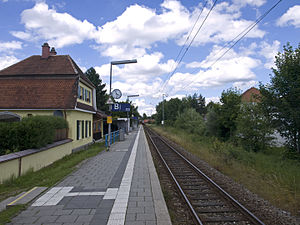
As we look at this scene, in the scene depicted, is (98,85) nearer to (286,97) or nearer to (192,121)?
(192,121)

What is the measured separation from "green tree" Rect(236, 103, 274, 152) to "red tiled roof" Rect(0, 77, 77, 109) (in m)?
12.5

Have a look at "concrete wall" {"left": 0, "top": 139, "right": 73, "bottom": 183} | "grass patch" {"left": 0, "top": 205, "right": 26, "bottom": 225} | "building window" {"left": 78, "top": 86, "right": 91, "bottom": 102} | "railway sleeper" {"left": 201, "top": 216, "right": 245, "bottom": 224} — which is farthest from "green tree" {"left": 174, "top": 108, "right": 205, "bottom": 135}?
"grass patch" {"left": 0, "top": 205, "right": 26, "bottom": 225}

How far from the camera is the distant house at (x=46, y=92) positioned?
1454cm

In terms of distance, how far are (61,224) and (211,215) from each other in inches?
124

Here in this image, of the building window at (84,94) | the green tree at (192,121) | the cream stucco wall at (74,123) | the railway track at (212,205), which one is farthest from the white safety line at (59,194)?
the green tree at (192,121)

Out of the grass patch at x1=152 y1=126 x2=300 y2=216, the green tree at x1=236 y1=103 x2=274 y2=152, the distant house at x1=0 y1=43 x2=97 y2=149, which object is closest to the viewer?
the grass patch at x1=152 y1=126 x2=300 y2=216

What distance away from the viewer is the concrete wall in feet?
22.9

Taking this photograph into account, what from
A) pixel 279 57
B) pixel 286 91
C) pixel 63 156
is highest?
pixel 279 57

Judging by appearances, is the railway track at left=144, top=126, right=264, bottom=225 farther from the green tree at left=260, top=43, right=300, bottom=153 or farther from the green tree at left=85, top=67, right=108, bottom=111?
the green tree at left=85, top=67, right=108, bottom=111

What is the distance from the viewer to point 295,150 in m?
12.1

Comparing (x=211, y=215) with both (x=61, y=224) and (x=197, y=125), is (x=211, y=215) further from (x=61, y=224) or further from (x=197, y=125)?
(x=197, y=125)

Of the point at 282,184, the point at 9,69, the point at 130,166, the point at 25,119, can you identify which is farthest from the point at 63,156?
the point at 282,184

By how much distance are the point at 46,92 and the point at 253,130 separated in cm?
1522

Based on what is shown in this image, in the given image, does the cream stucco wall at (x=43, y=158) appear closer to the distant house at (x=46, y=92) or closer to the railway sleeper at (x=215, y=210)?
the distant house at (x=46, y=92)
